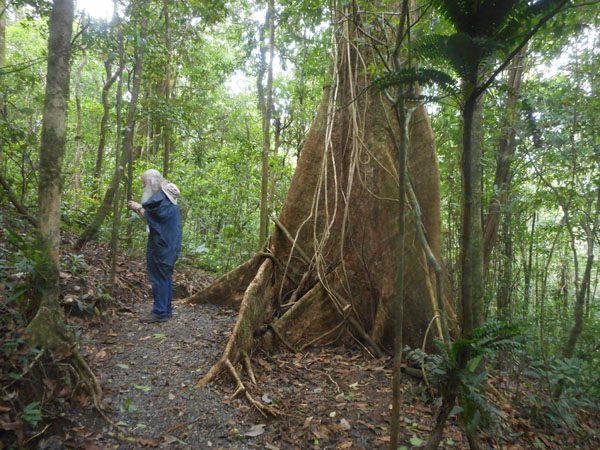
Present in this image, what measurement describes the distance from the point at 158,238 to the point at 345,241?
2.42m

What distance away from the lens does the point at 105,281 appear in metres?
4.78

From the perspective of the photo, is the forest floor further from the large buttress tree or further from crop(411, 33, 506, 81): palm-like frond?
crop(411, 33, 506, 81): palm-like frond

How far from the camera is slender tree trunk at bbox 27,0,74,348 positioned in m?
2.68

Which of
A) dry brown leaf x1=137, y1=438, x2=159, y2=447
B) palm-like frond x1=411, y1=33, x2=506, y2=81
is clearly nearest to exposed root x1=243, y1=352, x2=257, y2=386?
dry brown leaf x1=137, y1=438, x2=159, y2=447

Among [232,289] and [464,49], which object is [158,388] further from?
[464,49]

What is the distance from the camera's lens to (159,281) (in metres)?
4.38

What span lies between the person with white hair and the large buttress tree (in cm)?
89

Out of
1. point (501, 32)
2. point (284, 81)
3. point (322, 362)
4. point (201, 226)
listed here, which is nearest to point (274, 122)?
point (284, 81)

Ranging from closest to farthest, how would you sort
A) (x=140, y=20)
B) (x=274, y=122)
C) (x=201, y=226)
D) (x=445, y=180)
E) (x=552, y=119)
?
(x=552, y=119) < (x=140, y=20) < (x=445, y=180) < (x=274, y=122) < (x=201, y=226)

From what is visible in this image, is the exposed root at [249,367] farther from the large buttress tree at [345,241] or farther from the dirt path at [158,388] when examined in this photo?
the dirt path at [158,388]

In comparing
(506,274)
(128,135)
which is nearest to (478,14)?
(128,135)

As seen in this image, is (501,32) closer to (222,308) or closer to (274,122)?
(222,308)

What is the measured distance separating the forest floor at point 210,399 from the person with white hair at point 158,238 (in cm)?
28

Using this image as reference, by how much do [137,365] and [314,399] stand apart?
170 cm
